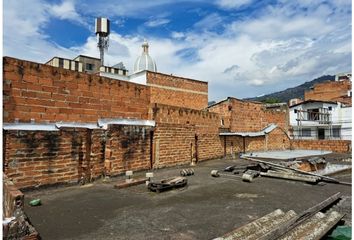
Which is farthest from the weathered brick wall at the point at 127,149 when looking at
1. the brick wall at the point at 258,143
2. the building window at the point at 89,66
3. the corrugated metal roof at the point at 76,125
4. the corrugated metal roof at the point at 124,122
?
the building window at the point at 89,66

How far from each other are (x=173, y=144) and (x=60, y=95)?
433cm

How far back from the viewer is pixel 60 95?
7.24 m

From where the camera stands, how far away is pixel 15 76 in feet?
20.9

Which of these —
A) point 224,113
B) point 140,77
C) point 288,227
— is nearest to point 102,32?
point 140,77

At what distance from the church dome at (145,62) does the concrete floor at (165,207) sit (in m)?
22.3

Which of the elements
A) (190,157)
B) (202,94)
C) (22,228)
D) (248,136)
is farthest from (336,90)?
(22,228)

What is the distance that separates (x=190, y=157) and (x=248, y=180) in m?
4.01

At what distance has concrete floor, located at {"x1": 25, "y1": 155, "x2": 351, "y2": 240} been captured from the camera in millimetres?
3688

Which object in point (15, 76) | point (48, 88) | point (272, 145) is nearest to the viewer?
point (15, 76)

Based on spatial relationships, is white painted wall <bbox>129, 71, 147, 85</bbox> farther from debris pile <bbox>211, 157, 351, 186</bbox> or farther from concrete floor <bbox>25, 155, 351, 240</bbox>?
concrete floor <bbox>25, 155, 351, 240</bbox>

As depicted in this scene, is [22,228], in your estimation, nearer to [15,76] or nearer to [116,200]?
[116,200]

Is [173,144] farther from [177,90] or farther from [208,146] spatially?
[177,90]

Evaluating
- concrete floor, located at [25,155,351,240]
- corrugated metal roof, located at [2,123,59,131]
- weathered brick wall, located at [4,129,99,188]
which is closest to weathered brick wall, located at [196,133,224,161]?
concrete floor, located at [25,155,351,240]

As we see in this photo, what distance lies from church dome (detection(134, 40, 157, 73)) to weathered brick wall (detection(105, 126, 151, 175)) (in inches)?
798
